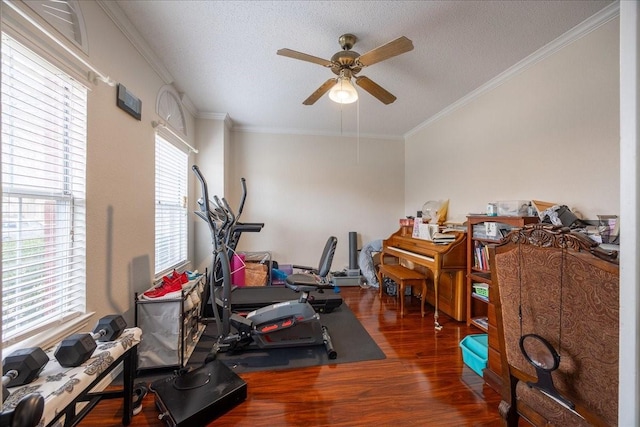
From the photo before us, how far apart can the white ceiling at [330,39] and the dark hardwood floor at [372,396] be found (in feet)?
8.83

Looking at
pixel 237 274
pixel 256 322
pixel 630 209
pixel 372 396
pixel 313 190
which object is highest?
pixel 313 190

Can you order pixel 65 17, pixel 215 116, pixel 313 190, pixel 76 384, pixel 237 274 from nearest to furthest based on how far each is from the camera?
pixel 76 384, pixel 65 17, pixel 237 274, pixel 215 116, pixel 313 190

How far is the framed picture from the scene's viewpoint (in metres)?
1.86

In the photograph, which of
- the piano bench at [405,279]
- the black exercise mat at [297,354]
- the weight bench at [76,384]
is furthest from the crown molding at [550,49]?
the weight bench at [76,384]

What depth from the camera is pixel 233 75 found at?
103 inches

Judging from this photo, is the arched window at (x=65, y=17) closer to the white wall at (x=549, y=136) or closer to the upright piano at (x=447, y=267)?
the upright piano at (x=447, y=267)

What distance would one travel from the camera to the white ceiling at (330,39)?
177 cm

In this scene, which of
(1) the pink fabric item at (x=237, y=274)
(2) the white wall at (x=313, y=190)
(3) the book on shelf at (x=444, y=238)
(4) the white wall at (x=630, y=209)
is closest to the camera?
(4) the white wall at (x=630, y=209)

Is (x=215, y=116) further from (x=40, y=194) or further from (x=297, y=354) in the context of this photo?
(x=297, y=354)

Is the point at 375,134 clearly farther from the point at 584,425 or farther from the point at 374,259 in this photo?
the point at 584,425

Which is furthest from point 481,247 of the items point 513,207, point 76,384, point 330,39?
point 76,384

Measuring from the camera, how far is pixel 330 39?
208cm

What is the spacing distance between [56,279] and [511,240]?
2.41 metres

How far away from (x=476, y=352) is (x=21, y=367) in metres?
2.71
